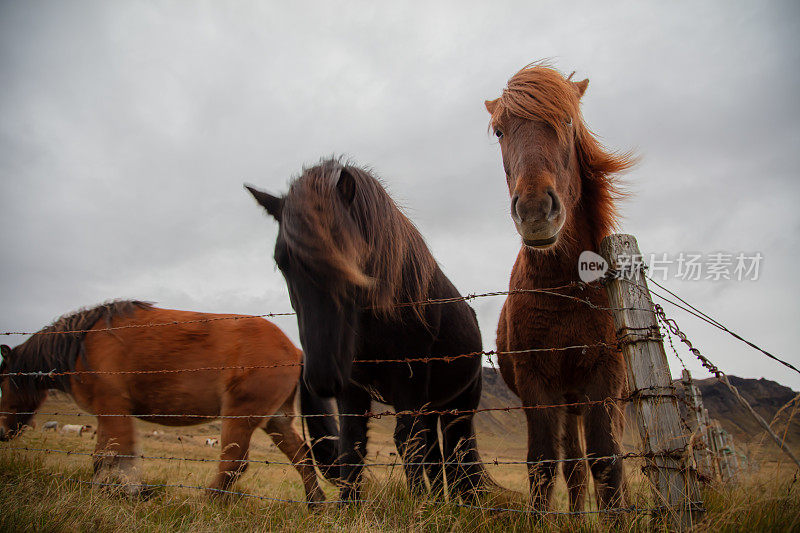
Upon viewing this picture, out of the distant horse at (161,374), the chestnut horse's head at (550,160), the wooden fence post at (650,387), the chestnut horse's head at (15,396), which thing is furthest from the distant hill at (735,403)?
the chestnut horse's head at (15,396)

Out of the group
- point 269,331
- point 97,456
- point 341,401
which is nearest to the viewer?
point 341,401

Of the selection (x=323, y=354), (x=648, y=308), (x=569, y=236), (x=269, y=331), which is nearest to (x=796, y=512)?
(x=648, y=308)

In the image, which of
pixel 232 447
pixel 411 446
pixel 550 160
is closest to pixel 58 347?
pixel 232 447

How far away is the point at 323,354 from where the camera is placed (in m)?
2.33

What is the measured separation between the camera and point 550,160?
2.50 meters

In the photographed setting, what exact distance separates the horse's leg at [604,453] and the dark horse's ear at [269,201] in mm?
2393

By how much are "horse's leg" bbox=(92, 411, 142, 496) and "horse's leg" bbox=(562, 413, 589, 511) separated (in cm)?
343

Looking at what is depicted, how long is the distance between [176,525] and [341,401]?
1250 millimetres

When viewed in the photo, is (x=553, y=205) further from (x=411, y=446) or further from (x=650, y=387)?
(x=411, y=446)

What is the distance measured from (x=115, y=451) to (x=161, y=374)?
2.70 ft

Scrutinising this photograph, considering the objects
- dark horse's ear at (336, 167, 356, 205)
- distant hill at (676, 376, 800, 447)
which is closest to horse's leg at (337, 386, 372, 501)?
dark horse's ear at (336, 167, 356, 205)

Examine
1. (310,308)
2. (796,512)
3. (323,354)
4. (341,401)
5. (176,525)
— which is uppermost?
(310,308)

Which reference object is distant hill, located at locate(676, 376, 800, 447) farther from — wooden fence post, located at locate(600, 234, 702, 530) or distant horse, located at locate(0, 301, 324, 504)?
wooden fence post, located at locate(600, 234, 702, 530)

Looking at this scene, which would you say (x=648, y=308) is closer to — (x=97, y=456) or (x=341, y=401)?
(x=341, y=401)
